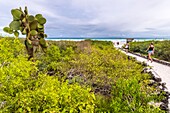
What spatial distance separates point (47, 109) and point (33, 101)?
0.80ft

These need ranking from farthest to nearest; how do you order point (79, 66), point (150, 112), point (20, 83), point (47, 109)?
point (79, 66) → point (150, 112) → point (20, 83) → point (47, 109)

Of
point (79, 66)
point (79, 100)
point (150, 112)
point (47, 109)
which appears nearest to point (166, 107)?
point (150, 112)

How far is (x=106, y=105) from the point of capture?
441 centimetres

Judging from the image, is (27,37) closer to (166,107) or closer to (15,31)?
(15,31)

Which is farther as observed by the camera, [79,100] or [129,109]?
[129,109]

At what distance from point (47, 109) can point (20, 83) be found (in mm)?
833

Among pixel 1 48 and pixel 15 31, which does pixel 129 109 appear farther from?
pixel 15 31

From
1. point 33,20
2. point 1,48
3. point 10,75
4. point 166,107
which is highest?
point 33,20

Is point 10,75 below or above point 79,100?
above

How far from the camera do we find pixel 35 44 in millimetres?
6918

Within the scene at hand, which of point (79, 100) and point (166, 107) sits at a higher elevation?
point (79, 100)

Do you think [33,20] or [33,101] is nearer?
[33,101]

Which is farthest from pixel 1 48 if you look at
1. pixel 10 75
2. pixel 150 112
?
pixel 150 112

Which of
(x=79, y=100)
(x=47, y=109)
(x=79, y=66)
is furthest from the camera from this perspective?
(x=79, y=66)
